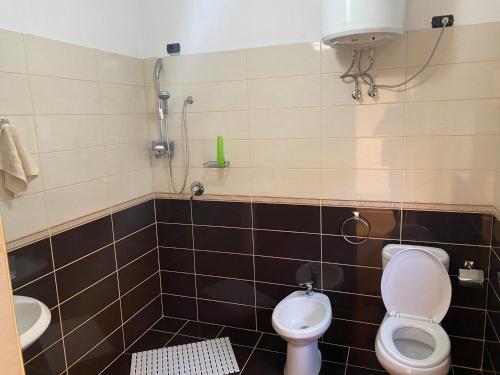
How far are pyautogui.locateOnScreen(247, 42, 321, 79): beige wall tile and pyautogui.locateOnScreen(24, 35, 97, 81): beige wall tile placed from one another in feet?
3.10

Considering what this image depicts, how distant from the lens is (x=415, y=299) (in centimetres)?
214

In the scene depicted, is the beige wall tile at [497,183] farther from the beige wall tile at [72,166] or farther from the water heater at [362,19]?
the beige wall tile at [72,166]

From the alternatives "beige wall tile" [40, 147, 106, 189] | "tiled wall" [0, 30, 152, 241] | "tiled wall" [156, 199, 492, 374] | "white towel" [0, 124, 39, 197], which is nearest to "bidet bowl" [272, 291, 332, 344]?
"tiled wall" [156, 199, 492, 374]

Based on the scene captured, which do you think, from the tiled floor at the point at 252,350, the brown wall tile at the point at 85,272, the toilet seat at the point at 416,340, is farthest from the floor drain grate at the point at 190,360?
the toilet seat at the point at 416,340

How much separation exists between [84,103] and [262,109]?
1047 mm

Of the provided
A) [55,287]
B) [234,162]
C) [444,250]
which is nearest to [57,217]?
[55,287]

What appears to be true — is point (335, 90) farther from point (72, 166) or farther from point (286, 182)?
point (72, 166)

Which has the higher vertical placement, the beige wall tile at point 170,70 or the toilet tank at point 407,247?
the beige wall tile at point 170,70

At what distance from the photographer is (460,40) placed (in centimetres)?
205

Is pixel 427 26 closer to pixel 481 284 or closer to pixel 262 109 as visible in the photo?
pixel 262 109

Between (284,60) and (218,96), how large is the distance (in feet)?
1.60

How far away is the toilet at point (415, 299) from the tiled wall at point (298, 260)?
0.18m

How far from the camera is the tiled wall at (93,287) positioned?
1.93m

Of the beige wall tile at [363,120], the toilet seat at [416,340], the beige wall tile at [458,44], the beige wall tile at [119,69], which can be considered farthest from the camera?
the beige wall tile at [119,69]
